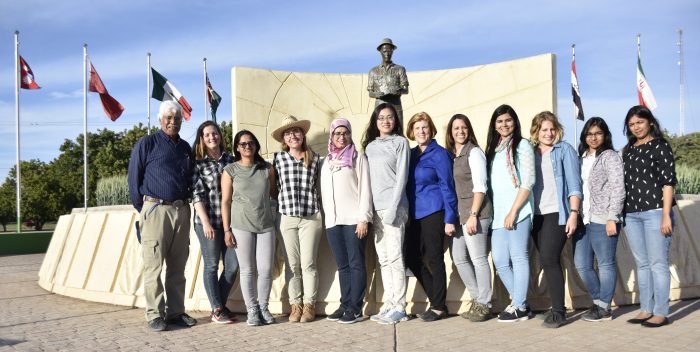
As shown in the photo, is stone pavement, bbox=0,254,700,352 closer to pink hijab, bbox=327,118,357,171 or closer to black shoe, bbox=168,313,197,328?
black shoe, bbox=168,313,197,328

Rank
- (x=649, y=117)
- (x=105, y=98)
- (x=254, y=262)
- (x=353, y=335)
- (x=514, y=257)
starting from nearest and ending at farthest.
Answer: (x=353, y=335) < (x=649, y=117) < (x=514, y=257) < (x=254, y=262) < (x=105, y=98)

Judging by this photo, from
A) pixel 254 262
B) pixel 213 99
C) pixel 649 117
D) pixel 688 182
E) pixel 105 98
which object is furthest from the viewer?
pixel 213 99

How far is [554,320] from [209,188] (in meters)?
2.81

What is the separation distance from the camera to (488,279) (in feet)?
13.9

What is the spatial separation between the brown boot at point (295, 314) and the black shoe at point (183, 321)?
78 centimetres

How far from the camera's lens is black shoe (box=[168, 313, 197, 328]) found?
14.3ft

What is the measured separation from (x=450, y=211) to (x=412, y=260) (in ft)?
1.73

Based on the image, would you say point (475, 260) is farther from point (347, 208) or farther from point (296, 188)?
point (296, 188)

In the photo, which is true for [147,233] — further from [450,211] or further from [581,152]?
[581,152]

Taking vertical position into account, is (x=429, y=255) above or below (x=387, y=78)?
below

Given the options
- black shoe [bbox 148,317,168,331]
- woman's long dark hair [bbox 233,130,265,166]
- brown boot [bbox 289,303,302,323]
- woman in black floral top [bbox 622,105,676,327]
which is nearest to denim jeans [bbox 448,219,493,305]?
woman in black floral top [bbox 622,105,676,327]

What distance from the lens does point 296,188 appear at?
431 centimetres

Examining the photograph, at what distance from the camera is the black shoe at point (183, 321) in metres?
4.35

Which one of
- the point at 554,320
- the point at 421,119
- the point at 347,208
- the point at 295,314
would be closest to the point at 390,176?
the point at 347,208
